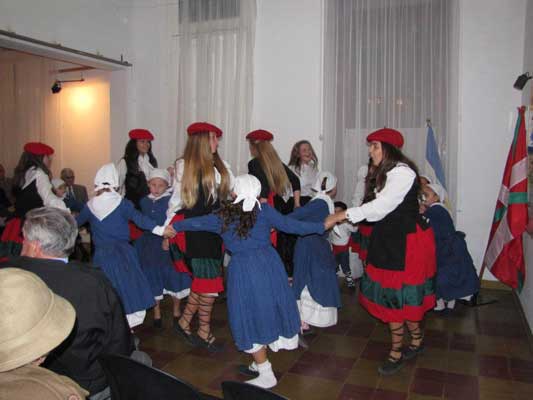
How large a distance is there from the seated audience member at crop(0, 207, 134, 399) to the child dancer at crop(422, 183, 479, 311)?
3165mm

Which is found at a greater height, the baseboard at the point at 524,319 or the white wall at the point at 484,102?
the white wall at the point at 484,102

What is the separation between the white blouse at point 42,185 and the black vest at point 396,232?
2.83m

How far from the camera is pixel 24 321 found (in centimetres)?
119

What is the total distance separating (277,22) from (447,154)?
2.69 meters

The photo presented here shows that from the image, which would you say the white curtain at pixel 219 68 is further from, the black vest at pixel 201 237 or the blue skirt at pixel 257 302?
the blue skirt at pixel 257 302

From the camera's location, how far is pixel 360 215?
3125 mm

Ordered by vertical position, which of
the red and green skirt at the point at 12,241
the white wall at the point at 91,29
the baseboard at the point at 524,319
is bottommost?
the baseboard at the point at 524,319

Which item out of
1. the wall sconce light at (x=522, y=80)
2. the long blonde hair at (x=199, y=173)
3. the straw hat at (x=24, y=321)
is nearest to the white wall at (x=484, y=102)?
the wall sconce light at (x=522, y=80)

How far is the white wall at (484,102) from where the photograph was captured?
5023 mm

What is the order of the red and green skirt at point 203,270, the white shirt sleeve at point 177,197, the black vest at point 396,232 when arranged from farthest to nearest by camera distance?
the white shirt sleeve at point 177,197
the red and green skirt at point 203,270
the black vest at point 396,232

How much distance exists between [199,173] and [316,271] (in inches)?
46.3

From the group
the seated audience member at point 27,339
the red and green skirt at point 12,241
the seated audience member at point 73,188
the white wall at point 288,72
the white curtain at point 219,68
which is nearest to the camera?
the seated audience member at point 27,339

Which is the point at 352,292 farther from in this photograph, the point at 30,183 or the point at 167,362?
the point at 30,183

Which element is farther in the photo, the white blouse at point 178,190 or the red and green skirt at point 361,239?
the red and green skirt at point 361,239
